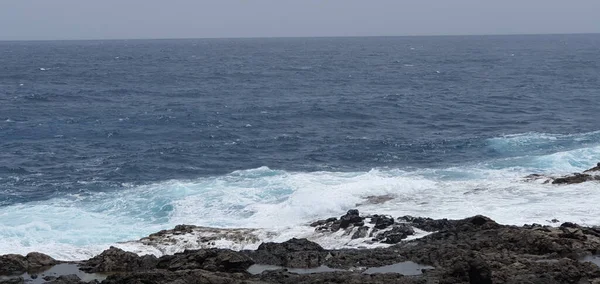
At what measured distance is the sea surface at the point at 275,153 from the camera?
110ft

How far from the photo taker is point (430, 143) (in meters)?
52.8

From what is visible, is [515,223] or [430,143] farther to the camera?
[430,143]

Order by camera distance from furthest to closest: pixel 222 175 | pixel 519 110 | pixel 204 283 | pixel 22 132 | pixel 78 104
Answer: pixel 78 104
pixel 519 110
pixel 22 132
pixel 222 175
pixel 204 283

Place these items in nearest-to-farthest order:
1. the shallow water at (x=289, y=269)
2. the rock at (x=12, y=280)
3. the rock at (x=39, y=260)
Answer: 1. the rock at (x=12, y=280)
2. the shallow water at (x=289, y=269)
3. the rock at (x=39, y=260)

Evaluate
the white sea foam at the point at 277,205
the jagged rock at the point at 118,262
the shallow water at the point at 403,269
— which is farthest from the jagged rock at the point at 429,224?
the jagged rock at the point at 118,262

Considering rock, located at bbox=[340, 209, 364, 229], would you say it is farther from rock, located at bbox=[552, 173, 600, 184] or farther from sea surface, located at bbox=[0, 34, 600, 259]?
rock, located at bbox=[552, 173, 600, 184]

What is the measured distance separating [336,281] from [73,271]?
8844 millimetres

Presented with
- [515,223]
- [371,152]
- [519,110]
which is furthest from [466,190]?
[519,110]

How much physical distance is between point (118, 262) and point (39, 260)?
267cm

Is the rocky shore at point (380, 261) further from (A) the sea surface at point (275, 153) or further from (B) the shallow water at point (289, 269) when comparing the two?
(A) the sea surface at point (275, 153)

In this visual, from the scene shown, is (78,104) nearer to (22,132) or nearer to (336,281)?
(22,132)

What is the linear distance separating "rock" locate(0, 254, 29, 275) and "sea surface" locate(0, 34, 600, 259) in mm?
2795

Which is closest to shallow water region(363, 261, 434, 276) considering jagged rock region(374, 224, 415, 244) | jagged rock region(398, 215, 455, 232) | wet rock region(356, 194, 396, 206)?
jagged rock region(374, 224, 415, 244)

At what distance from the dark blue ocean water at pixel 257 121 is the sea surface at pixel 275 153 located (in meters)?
0.19
